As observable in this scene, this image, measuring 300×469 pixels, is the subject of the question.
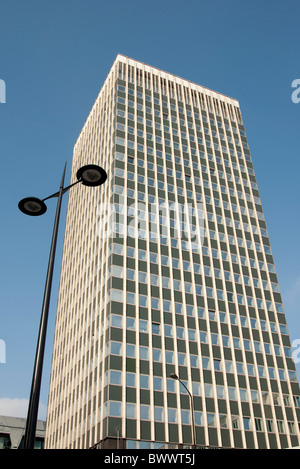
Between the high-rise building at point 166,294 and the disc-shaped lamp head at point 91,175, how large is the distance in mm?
36043

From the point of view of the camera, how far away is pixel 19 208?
14.7 m

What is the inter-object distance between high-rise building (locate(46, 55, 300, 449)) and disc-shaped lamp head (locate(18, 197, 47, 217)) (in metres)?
35.9

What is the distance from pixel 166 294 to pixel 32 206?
4760 centimetres

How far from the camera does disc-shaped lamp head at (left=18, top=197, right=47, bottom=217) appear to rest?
47.8ft

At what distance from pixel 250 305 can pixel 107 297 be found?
23752mm

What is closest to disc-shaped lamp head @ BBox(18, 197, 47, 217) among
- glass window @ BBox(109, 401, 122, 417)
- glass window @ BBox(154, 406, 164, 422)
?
glass window @ BBox(109, 401, 122, 417)

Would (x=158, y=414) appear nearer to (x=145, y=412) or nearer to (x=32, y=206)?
(x=145, y=412)

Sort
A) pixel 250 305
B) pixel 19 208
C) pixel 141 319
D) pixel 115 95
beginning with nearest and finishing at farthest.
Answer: pixel 19 208 < pixel 141 319 < pixel 250 305 < pixel 115 95

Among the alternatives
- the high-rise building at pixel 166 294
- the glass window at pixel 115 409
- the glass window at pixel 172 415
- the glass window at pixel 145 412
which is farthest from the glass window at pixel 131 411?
the glass window at pixel 172 415

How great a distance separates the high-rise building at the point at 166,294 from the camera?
172 ft

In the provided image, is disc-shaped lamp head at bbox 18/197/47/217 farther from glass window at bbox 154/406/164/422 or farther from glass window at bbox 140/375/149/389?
glass window at bbox 154/406/164/422

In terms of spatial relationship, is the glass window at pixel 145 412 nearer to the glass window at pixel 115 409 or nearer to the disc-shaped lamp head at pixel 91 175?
the glass window at pixel 115 409
